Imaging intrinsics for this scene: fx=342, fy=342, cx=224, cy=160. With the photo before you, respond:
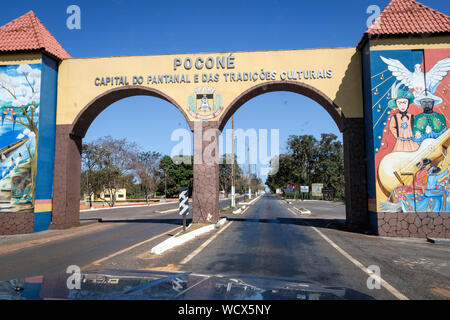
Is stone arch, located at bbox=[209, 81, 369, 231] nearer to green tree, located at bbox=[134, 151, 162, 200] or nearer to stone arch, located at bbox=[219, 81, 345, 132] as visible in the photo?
stone arch, located at bbox=[219, 81, 345, 132]

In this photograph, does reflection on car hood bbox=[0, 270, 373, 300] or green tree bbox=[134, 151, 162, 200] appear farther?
green tree bbox=[134, 151, 162, 200]

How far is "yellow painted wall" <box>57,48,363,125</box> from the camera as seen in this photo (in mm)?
16641

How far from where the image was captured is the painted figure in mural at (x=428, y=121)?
1385 centimetres

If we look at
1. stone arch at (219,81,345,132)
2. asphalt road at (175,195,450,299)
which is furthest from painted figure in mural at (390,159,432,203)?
stone arch at (219,81,345,132)

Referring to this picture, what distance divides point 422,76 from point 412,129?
2.34 m

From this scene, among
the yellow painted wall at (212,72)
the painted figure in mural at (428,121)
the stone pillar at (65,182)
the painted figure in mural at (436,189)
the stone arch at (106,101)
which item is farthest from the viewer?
the stone arch at (106,101)

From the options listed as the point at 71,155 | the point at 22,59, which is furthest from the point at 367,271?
the point at 22,59

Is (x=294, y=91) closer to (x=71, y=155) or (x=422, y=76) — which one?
(x=422, y=76)

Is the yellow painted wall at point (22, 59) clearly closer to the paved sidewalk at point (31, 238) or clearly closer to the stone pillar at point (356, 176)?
the paved sidewalk at point (31, 238)

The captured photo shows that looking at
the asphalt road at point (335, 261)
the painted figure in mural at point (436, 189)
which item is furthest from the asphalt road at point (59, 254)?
the painted figure in mural at point (436, 189)

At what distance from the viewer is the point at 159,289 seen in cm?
291

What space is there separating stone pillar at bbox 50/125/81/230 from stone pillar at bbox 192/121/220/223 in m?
6.22

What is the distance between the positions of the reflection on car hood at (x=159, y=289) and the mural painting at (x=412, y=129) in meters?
12.1

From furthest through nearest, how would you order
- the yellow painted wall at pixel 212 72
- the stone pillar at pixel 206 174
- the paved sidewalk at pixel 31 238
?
the stone pillar at pixel 206 174, the yellow painted wall at pixel 212 72, the paved sidewalk at pixel 31 238
